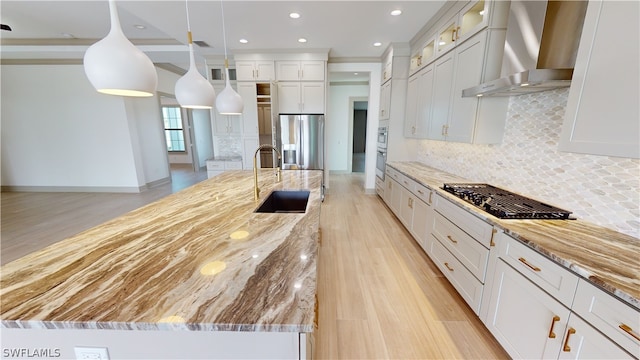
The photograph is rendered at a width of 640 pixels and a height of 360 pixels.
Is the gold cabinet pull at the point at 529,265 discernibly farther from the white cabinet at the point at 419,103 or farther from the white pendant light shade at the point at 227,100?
the white pendant light shade at the point at 227,100

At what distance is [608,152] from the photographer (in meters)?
1.09

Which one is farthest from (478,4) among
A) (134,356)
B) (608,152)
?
(134,356)

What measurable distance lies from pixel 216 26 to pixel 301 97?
1774 millimetres

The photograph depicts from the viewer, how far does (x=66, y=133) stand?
4914 millimetres

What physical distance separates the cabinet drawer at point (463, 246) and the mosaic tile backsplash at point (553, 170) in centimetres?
69

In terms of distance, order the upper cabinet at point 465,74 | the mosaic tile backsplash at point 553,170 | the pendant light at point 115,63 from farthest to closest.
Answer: the upper cabinet at point 465,74 → the mosaic tile backsplash at point 553,170 → the pendant light at point 115,63

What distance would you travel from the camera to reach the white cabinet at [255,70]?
14.6ft

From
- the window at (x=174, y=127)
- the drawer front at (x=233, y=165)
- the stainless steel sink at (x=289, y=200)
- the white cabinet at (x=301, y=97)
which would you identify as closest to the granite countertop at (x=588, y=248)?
the stainless steel sink at (x=289, y=200)

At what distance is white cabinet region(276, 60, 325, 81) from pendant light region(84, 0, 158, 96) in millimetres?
3743

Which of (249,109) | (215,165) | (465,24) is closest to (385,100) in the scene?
(465,24)

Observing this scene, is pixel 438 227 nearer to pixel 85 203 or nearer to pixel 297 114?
pixel 297 114

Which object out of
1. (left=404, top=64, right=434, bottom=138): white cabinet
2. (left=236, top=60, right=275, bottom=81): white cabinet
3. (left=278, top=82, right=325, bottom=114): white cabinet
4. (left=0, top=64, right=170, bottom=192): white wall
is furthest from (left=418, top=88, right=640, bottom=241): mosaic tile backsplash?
(left=0, top=64, right=170, bottom=192): white wall

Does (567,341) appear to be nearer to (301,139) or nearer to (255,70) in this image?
(301,139)

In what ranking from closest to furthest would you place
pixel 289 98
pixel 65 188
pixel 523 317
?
1. pixel 523 317
2. pixel 289 98
3. pixel 65 188
